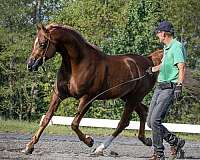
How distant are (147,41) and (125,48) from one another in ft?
4.05

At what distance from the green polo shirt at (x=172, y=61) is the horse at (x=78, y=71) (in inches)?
73.6

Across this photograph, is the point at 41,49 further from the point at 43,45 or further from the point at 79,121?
the point at 79,121

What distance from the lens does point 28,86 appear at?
39500 mm

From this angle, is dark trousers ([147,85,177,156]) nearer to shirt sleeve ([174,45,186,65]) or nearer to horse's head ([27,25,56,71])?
shirt sleeve ([174,45,186,65])

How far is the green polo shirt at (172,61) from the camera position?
340 inches

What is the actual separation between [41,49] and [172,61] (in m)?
2.44

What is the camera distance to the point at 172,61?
343 inches

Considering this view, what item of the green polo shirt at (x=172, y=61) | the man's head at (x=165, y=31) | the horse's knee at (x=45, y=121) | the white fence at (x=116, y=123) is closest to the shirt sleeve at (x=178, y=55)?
the green polo shirt at (x=172, y=61)

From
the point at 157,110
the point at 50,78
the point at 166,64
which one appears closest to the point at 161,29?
the point at 166,64

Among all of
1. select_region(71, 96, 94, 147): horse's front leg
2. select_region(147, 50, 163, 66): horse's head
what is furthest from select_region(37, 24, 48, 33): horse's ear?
select_region(147, 50, 163, 66): horse's head

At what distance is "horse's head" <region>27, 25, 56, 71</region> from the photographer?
982cm

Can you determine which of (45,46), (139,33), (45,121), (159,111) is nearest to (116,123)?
(139,33)

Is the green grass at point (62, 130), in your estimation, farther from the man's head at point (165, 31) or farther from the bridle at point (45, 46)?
the man's head at point (165, 31)

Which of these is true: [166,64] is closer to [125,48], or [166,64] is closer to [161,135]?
[161,135]
